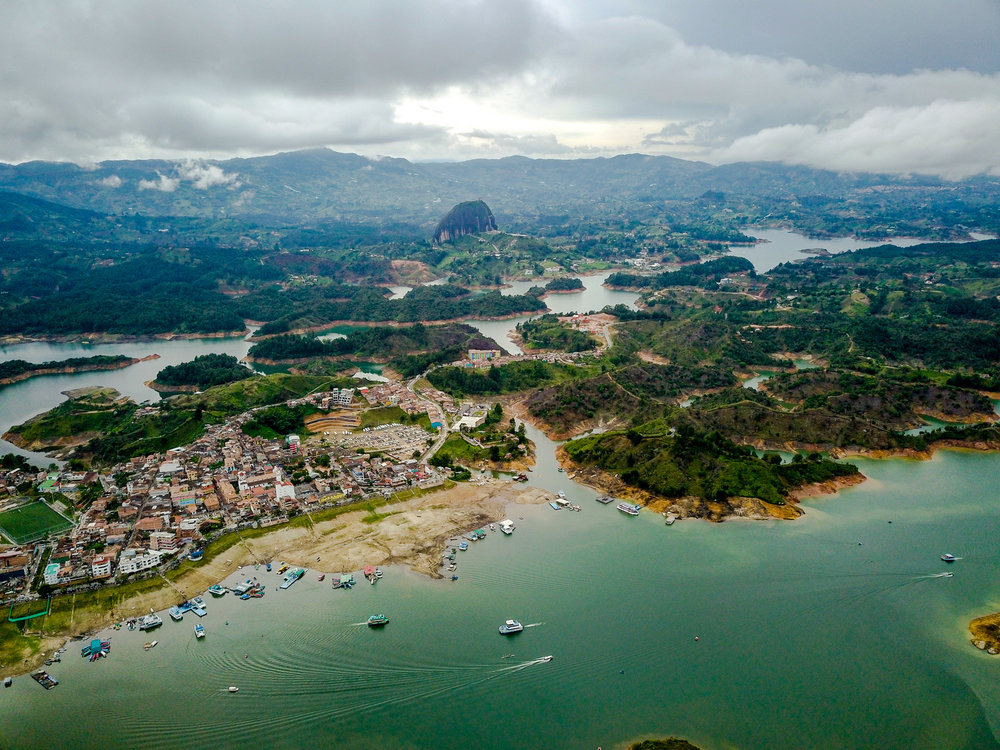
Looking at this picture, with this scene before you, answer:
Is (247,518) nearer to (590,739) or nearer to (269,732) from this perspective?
(269,732)

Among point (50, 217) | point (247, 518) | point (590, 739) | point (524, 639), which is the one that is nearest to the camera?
point (590, 739)

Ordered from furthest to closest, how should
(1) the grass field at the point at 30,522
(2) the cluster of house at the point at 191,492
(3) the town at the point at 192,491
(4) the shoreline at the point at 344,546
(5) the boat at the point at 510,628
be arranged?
(1) the grass field at the point at 30,522 < (2) the cluster of house at the point at 191,492 < (3) the town at the point at 192,491 < (4) the shoreline at the point at 344,546 < (5) the boat at the point at 510,628

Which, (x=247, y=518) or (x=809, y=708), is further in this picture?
(x=247, y=518)

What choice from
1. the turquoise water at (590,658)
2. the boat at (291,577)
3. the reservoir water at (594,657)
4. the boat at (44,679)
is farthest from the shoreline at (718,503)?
the boat at (44,679)

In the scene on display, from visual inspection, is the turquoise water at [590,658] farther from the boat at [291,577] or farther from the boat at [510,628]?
the boat at [291,577]

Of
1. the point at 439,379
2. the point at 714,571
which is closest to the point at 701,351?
the point at 439,379

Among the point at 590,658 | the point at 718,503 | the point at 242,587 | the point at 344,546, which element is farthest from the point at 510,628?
the point at 718,503

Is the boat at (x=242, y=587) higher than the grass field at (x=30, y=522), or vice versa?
the grass field at (x=30, y=522)

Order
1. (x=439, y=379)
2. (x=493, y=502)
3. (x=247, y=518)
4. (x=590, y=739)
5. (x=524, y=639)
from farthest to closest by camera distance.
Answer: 1. (x=439, y=379)
2. (x=493, y=502)
3. (x=247, y=518)
4. (x=524, y=639)
5. (x=590, y=739)
